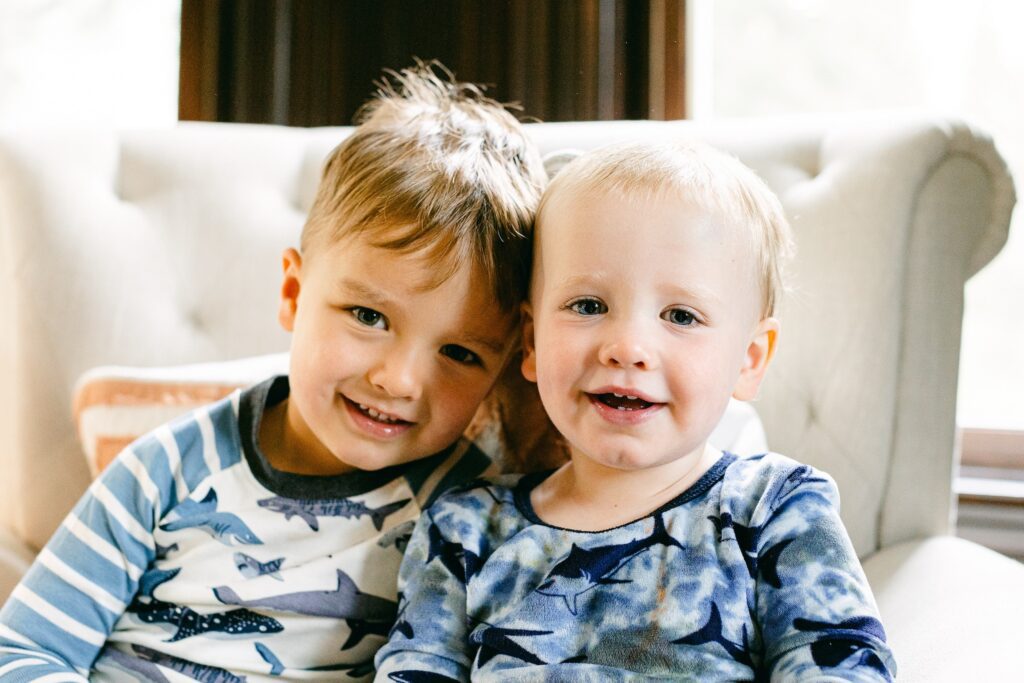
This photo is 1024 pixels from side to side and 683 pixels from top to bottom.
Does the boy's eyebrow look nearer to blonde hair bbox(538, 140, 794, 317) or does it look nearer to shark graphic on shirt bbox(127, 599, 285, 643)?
blonde hair bbox(538, 140, 794, 317)

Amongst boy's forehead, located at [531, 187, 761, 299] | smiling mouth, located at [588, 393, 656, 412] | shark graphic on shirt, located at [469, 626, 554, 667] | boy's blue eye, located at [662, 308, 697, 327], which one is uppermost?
boy's forehead, located at [531, 187, 761, 299]

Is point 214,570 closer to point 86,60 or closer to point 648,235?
point 648,235

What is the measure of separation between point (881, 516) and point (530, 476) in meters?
0.47

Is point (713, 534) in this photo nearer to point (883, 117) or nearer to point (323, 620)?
point (323, 620)

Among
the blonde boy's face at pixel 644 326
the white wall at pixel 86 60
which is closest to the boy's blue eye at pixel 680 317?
the blonde boy's face at pixel 644 326

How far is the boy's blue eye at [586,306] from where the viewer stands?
783 millimetres

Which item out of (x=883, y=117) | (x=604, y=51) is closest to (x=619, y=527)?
(x=883, y=117)

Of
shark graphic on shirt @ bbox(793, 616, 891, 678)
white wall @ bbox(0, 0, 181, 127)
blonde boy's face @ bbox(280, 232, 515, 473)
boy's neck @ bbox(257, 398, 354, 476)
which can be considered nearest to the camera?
shark graphic on shirt @ bbox(793, 616, 891, 678)

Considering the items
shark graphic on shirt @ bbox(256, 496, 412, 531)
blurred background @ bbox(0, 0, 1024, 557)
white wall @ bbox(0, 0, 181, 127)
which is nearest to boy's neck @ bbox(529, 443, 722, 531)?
shark graphic on shirt @ bbox(256, 496, 412, 531)

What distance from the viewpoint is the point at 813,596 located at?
0.71m

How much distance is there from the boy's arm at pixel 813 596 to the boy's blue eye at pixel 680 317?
155 mm

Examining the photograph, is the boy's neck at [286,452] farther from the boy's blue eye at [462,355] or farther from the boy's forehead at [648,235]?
the boy's forehead at [648,235]

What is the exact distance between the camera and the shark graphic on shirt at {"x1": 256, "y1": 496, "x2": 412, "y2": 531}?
961 millimetres

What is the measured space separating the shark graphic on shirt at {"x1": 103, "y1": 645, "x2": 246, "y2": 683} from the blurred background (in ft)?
3.96
